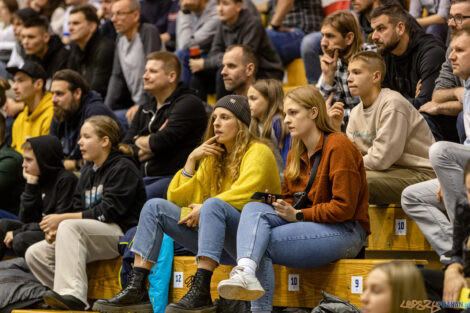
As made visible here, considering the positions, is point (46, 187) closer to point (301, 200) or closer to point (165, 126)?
point (165, 126)

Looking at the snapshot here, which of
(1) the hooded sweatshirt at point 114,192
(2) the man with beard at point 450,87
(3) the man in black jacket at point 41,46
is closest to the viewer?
(2) the man with beard at point 450,87

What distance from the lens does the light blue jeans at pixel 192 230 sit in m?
3.58

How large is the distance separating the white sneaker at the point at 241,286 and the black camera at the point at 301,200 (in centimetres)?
50

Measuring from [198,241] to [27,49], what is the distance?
14.5 ft

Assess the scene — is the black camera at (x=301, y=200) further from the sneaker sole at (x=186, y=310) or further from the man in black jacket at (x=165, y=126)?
the man in black jacket at (x=165, y=126)

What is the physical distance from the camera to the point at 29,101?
6387mm

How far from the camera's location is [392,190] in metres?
4.02

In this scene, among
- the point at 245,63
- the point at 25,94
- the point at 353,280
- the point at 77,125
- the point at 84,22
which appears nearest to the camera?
the point at 353,280

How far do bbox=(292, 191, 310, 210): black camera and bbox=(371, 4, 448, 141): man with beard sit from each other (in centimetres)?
129

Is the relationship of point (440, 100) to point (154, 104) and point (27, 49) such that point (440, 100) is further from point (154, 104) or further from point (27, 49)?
point (27, 49)

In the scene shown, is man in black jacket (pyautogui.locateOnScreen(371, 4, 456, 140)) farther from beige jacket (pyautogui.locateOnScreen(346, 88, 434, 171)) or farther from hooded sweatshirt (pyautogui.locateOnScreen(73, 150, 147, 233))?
hooded sweatshirt (pyautogui.locateOnScreen(73, 150, 147, 233))

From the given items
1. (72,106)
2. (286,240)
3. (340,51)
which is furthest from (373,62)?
(72,106)

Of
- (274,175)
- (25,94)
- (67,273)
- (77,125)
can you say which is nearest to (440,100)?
(274,175)

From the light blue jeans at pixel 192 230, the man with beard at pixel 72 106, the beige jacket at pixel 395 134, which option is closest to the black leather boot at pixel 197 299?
the light blue jeans at pixel 192 230
